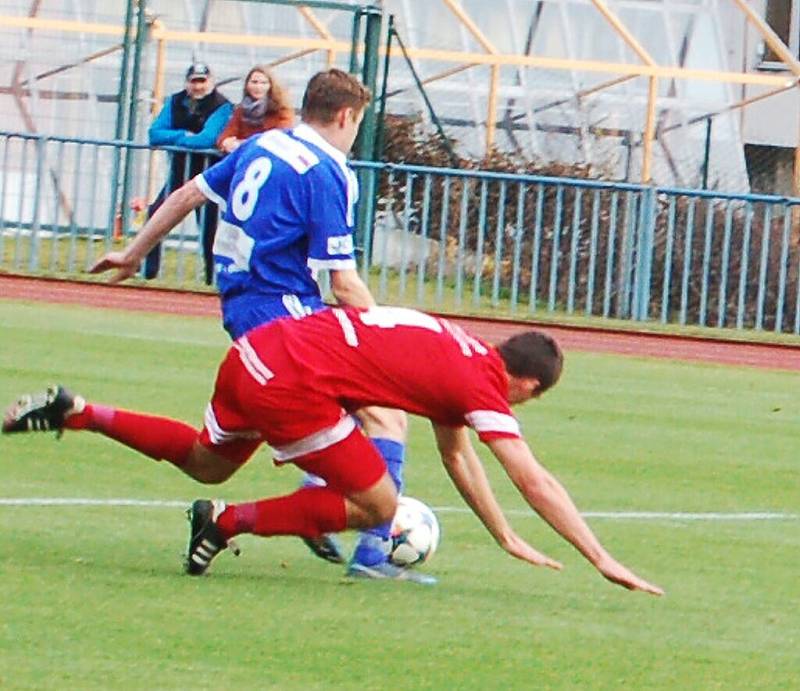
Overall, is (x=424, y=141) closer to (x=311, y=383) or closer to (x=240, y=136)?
(x=240, y=136)

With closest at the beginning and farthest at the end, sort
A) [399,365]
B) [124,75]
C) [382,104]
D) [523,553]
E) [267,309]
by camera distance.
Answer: [399,365]
[523,553]
[267,309]
[382,104]
[124,75]

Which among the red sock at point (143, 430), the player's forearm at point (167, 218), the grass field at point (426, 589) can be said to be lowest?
the grass field at point (426, 589)

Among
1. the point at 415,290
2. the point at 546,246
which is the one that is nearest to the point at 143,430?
the point at 415,290

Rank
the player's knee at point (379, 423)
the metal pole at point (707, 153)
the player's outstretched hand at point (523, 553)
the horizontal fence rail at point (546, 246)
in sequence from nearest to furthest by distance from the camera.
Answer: the player's outstretched hand at point (523, 553) < the player's knee at point (379, 423) < the horizontal fence rail at point (546, 246) < the metal pole at point (707, 153)

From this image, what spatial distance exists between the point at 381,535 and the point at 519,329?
11.1 metres

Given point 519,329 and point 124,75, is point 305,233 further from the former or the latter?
point 124,75

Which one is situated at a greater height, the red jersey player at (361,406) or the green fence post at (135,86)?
the green fence post at (135,86)

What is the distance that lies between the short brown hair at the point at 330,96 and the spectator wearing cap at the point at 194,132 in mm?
10991

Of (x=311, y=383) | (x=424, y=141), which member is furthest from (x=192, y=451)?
(x=424, y=141)

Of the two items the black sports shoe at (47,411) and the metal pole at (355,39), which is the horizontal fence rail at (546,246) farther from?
the black sports shoe at (47,411)

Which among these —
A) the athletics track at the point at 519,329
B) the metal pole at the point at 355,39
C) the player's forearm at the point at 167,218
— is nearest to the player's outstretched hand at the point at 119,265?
the player's forearm at the point at 167,218

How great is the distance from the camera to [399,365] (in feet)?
24.6

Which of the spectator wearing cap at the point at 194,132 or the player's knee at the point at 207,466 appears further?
the spectator wearing cap at the point at 194,132

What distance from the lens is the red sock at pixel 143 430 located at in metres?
8.14
